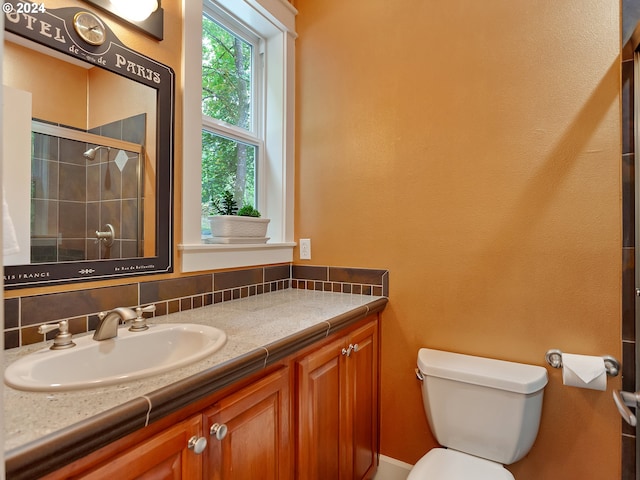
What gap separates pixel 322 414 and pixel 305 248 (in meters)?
0.94

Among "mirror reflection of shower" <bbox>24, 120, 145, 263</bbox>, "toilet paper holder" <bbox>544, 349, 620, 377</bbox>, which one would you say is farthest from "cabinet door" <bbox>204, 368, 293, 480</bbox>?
"toilet paper holder" <bbox>544, 349, 620, 377</bbox>

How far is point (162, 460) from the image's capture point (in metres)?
0.75

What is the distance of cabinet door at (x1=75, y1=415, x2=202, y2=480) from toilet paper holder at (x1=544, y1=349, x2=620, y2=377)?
128 centimetres

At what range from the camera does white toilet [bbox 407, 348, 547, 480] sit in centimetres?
129

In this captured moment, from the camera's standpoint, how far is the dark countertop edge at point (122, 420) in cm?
54

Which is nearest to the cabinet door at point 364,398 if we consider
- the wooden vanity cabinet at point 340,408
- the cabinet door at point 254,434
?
the wooden vanity cabinet at point 340,408

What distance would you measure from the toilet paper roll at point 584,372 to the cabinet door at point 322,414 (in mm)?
818

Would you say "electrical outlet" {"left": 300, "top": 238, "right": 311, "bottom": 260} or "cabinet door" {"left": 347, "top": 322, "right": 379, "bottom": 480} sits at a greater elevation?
"electrical outlet" {"left": 300, "top": 238, "right": 311, "bottom": 260}

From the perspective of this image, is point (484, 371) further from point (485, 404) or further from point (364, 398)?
point (364, 398)

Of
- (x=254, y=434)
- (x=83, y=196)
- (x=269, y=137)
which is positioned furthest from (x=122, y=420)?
(x=269, y=137)

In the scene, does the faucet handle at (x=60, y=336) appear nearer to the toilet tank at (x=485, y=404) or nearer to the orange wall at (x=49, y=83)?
the orange wall at (x=49, y=83)

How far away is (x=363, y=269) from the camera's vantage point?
1.84 m

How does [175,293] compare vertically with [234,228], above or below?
below

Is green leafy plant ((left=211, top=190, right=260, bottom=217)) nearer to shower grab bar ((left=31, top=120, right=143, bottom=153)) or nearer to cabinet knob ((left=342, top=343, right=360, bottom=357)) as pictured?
shower grab bar ((left=31, top=120, right=143, bottom=153))
